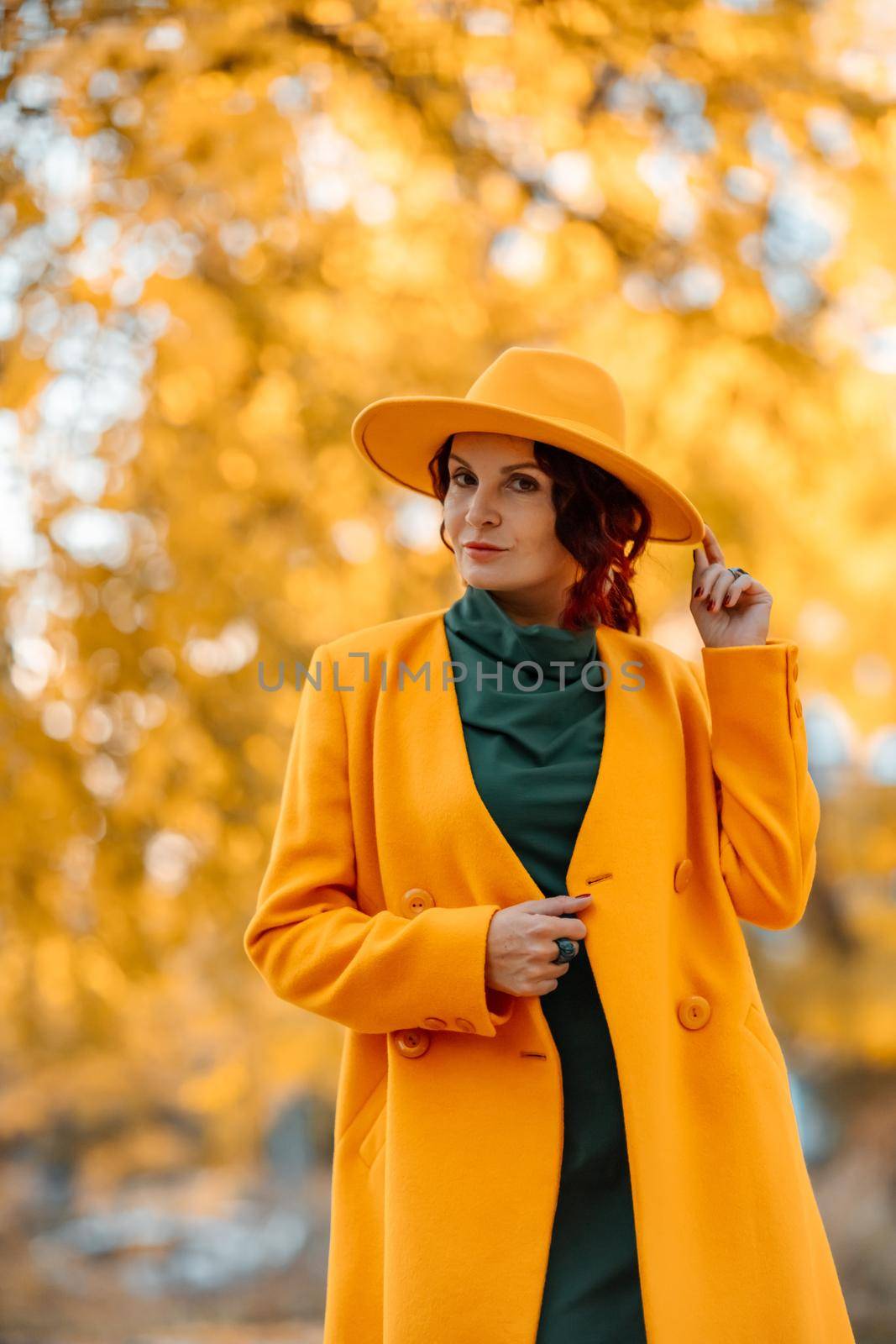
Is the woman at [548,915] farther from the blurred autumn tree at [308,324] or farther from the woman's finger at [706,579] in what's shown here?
the blurred autumn tree at [308,324]

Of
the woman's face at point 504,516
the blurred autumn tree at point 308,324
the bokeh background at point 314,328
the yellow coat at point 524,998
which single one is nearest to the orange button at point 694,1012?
the yellow coat at point 524,998

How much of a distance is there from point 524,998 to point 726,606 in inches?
19.6

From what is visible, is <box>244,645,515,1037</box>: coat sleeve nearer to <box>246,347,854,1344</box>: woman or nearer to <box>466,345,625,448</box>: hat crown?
<box>246,347,854,1344</box>: woman

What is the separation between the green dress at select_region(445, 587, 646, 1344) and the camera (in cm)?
139

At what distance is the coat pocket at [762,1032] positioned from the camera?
1.52m

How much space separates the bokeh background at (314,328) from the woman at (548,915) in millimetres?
1260

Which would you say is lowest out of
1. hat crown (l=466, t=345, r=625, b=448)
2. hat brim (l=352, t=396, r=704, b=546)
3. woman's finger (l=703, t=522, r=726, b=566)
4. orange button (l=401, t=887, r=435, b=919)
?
orange button (l=401, t=887, r=435, b=919)

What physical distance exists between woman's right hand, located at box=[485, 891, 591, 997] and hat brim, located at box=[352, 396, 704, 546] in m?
0.47

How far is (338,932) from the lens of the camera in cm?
144

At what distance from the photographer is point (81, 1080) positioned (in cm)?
730

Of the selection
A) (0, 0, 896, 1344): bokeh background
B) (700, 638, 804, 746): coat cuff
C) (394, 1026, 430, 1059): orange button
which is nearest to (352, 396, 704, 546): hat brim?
(700, 638, 804, 746): coat cuff

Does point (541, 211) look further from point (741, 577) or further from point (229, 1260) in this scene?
point (229, 1260)

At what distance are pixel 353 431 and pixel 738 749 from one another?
1.90 feet

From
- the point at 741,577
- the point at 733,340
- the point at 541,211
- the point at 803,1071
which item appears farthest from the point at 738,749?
the point at 803,1071
